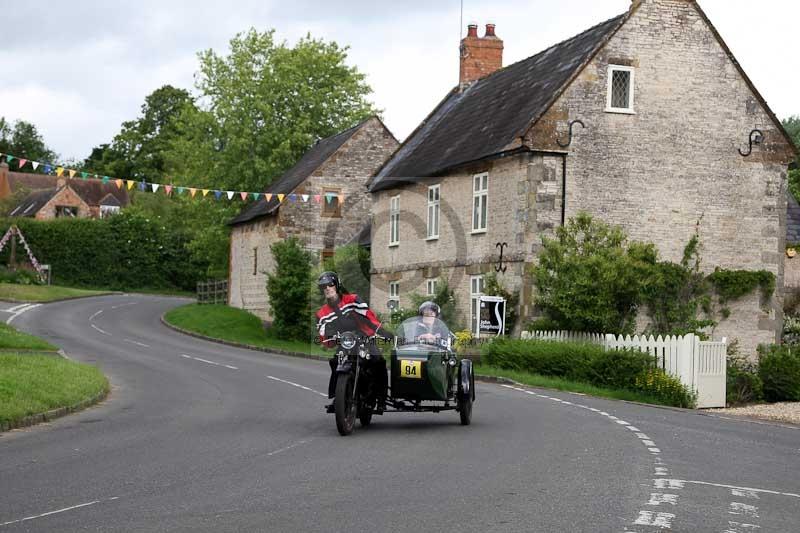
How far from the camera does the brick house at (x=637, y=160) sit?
33.0 metres

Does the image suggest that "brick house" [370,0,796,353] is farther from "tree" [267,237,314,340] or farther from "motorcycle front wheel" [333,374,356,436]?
"motorcycle front wheel" [333,374,356,436]

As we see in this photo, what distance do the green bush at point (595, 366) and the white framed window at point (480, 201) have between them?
6.72 m

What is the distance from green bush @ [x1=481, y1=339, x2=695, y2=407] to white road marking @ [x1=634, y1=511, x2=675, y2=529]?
1603cm

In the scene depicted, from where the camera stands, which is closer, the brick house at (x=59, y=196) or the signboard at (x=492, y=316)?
the signboard at (x=492, y=316)

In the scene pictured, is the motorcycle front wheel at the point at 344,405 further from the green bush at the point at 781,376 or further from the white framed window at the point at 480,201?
the white framed window at the point at 480,201

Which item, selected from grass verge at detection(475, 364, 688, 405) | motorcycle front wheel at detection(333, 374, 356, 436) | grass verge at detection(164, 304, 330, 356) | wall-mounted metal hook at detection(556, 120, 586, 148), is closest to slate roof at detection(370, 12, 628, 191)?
wall-mounted metal hook at detection(556, 120, 586, 148)

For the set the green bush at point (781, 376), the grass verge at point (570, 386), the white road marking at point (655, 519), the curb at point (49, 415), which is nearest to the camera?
the white road marking at point (655, 519)

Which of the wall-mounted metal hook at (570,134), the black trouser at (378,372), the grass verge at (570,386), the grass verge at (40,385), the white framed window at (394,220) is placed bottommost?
the grass verge at (570,386)

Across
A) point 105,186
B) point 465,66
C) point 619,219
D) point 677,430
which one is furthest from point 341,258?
point 105,186

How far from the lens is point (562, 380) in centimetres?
2634

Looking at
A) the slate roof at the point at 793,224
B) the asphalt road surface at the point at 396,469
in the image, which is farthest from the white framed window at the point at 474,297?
the asphalt road surface at the point at 396,469

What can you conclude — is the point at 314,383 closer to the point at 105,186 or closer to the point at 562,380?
the point at 562,380

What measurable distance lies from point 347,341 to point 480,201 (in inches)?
822

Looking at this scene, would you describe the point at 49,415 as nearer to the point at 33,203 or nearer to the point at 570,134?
the point at 570,134
